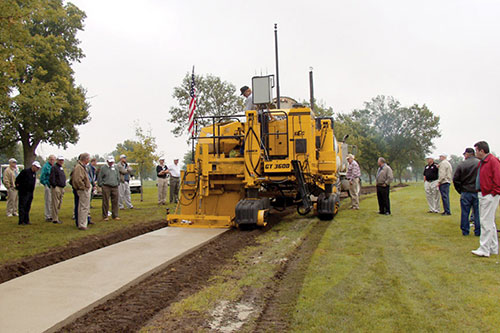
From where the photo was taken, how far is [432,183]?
1134cm

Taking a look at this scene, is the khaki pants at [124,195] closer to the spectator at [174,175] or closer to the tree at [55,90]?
the spectator at [174,175]

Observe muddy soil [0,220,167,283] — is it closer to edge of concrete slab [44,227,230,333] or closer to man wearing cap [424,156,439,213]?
edge of concrete slab [44,227,230,333]

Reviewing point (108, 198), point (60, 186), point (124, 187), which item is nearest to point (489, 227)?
point (108, 198)

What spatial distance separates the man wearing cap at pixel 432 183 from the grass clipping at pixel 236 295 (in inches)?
244

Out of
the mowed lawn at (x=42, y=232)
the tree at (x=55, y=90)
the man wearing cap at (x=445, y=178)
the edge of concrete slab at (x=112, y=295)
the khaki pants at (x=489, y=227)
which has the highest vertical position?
the tree at (x=55, y=90)

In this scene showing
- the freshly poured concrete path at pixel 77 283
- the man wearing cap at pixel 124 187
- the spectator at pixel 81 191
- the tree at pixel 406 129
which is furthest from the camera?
the tree at pixel 406 129

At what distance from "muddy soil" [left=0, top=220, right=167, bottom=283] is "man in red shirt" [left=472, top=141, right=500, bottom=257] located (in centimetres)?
699

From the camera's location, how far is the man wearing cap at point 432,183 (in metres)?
11.3

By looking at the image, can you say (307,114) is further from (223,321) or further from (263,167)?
(223,321)

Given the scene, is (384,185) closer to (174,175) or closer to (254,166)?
(254,166)

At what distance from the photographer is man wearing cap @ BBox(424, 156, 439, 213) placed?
1127 cm

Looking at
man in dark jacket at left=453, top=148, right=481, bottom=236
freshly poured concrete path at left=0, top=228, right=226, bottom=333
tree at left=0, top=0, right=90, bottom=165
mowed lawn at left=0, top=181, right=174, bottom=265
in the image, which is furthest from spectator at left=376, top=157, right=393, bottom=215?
tree at left=0, top=0, right=90, bottom=165

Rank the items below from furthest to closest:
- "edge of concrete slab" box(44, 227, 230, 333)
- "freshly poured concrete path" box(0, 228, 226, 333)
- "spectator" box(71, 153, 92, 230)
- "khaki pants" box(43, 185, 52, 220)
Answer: "khaki pants" box(43, 185, 52, 220), "spectator" box(71, 153, 92, 230), "freshly poured concrete path" box(0, 228, 226, 333), "edge of concrete slab" box(44, 227, 230, 333)

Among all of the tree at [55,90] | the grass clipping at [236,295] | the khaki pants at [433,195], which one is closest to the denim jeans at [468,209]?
the khaki pants at [433,195]
